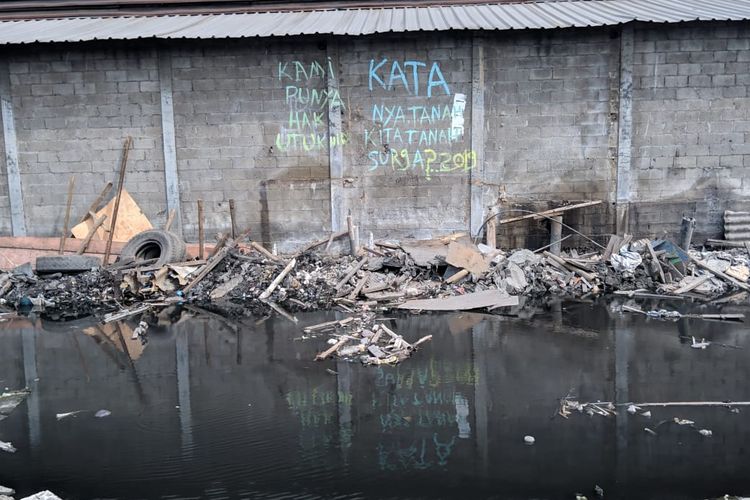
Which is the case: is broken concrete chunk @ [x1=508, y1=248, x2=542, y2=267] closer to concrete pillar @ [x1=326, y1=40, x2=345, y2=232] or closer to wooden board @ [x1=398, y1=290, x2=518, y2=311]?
wooden board @ [x1=398, y1=290, x2=518, y2=311]

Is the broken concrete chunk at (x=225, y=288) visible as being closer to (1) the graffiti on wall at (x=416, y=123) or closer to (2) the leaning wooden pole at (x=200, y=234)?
(2) the leaning wooden pole at (x=200, y=234)

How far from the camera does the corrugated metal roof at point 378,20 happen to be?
34.8ft

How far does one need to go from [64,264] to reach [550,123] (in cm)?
833

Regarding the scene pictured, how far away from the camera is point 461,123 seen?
1112cm

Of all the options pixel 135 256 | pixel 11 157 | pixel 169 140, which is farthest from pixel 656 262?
pixel 11 157

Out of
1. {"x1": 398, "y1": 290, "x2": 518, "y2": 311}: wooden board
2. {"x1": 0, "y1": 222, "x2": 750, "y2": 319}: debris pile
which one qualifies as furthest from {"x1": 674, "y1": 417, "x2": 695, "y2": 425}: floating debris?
{"x1": 0, "y1": 222, "x2": 750, "y2": 319}: debris pile

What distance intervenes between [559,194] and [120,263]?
7440 mm

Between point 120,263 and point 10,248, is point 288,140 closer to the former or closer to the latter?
point 120,263

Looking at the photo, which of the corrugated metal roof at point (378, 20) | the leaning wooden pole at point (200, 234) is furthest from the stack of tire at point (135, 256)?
the corrugated metal roof at point (378, 20)

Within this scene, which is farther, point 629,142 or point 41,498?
point 629,142

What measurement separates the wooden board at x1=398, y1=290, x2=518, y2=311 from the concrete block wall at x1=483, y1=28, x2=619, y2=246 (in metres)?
2.53

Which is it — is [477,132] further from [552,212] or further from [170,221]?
[170,221]

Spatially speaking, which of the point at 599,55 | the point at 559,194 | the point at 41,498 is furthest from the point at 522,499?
the point at 599,55

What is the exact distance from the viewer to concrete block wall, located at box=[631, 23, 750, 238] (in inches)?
423
